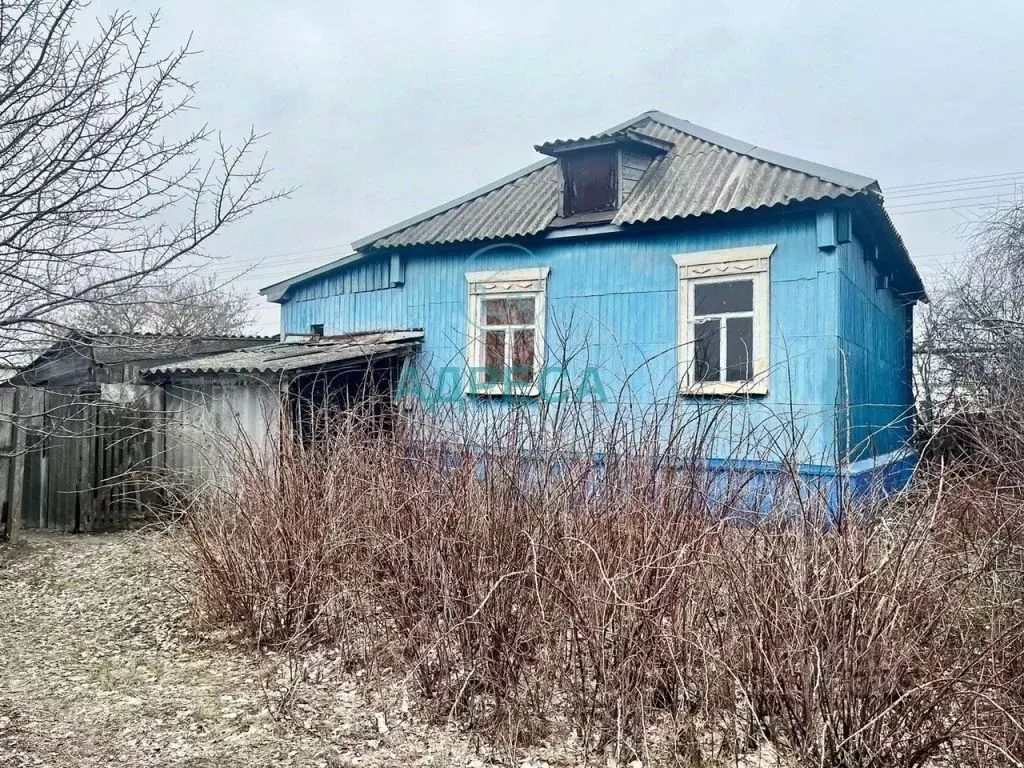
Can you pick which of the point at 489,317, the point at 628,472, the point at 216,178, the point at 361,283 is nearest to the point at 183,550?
the point at 216,178

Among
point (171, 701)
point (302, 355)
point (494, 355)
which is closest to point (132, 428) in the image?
point (302, 355)

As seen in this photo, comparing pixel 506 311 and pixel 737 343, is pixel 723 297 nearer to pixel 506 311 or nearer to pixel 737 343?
pixel 737 343

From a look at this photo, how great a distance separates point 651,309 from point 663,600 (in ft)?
22.4

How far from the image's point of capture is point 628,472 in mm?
3922

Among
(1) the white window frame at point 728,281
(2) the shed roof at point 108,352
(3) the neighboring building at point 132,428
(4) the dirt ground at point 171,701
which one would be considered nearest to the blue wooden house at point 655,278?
(1) the white window frame at point 728,281

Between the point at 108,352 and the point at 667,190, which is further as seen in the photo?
the point at 108,352

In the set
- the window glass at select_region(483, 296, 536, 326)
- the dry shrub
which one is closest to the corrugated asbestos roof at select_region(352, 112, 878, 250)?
the window glass at select_region(483, 296, 536, 326)

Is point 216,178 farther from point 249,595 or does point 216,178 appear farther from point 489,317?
point 489,317

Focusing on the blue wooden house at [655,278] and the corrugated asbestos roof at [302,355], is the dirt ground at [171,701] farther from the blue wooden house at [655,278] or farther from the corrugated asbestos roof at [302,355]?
the corrugated asbestos roof at [302,355]

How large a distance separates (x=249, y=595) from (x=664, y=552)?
2720mm

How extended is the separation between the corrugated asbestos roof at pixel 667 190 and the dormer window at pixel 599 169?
0.38 feet

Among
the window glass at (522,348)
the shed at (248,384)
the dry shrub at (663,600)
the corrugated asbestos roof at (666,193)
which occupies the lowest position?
the dry shrub at (663,600)

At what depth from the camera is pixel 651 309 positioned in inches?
384

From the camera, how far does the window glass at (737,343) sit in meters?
9.12
